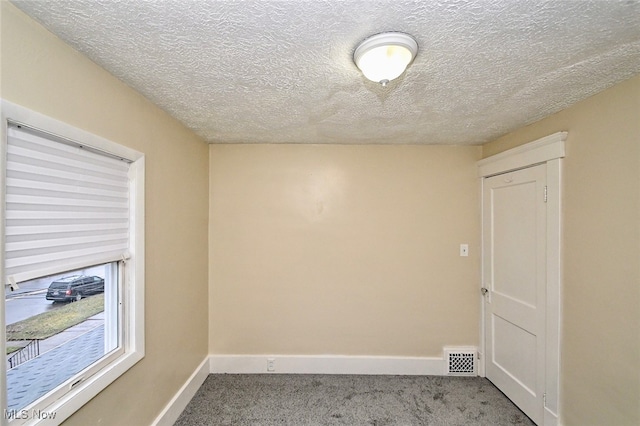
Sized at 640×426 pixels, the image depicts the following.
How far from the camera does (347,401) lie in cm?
242

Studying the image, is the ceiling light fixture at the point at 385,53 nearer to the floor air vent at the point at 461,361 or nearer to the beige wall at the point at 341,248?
the beige wall at the point at 341,248

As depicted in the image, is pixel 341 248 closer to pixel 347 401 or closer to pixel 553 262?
pixel 347 401

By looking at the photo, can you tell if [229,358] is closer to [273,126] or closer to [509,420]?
[273,126]

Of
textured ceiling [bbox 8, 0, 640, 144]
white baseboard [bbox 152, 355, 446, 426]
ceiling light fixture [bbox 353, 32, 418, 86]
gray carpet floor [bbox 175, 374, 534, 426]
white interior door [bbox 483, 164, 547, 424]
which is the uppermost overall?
textured ceiling [bbox 8, 0, 640, 144]

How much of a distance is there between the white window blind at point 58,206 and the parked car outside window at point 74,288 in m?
0.10

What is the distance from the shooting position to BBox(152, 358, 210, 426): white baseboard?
6.56 ft

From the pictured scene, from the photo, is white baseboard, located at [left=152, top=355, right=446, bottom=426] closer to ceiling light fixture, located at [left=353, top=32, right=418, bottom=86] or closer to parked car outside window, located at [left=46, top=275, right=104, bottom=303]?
parked car outside window, located at [left=46, top=275, right=104, bottom=303]

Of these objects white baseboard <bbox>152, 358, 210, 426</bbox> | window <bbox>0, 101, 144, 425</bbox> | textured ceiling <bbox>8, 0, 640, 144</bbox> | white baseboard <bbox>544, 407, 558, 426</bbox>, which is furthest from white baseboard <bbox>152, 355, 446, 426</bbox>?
textured ceiling <bbox>8, 0, 640, 144</bbox>

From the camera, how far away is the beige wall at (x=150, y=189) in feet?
3.64

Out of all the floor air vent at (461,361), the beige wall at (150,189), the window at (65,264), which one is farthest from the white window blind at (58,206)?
the floor air vent at (461,361)

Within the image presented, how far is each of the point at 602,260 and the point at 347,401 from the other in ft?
7.02

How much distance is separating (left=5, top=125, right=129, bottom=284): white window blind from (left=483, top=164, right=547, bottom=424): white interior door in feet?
9.63

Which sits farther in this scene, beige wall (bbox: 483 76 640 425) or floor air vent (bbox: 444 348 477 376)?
floor air vent (bbox: 444 348 477 376)

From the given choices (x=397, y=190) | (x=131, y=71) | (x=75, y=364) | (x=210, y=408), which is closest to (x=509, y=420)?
(x=397, y=190)
